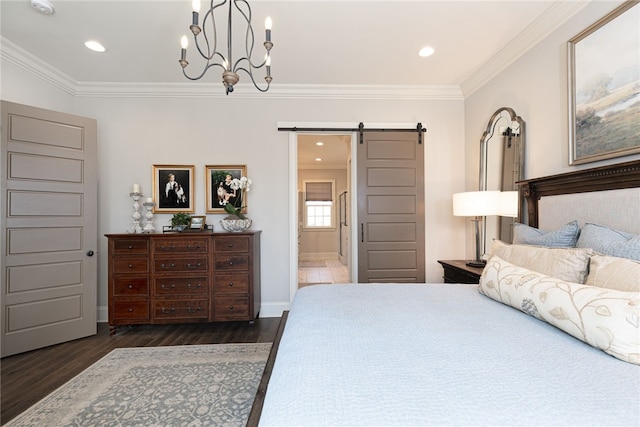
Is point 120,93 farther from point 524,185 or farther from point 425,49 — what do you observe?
point 524,185

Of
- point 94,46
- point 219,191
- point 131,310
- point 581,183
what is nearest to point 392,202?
point 581,183

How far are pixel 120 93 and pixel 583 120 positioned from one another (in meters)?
4.42

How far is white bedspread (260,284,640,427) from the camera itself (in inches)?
24.5

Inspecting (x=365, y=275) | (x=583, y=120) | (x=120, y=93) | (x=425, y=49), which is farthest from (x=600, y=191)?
(x=120, y=93)

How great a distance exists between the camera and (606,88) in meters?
1.64

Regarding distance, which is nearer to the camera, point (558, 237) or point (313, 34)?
point (558, 237)

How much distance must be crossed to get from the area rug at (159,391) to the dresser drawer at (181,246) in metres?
0.91

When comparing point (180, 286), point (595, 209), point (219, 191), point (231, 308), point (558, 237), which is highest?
point (219, 191)

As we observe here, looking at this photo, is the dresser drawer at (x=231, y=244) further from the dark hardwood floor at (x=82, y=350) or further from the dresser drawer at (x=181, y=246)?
the dark hardwood floor at (x=82, y=350)

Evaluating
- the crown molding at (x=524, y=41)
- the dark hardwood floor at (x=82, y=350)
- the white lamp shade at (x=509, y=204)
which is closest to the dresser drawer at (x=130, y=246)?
the dark hardwood floor at (x=82, y=350)

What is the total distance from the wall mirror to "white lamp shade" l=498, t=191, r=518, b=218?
2.3 inches

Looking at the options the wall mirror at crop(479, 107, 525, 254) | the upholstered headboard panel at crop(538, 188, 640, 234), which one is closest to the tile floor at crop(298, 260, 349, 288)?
the wall mirror at crop(479, 107, 525, 254)

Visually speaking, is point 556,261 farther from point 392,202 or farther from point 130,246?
point 130,246

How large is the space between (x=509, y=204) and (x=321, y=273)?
3999 mm
